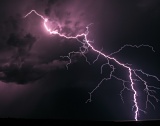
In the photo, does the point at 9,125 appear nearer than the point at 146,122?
Yes

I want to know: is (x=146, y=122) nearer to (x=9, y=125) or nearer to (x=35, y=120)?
(x=35, y=120)

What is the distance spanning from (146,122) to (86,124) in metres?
0.89

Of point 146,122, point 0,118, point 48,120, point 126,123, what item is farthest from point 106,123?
point 0,118

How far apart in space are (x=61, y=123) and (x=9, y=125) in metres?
0.72

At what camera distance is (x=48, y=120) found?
3.95 m

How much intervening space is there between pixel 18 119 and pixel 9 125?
14cm

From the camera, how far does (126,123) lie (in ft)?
13.2

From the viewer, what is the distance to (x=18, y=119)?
3.88 meters

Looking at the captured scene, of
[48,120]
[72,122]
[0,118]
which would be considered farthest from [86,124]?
[0,118]

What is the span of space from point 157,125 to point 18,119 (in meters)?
2.00

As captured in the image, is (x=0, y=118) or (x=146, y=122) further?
(x=146, y=122)

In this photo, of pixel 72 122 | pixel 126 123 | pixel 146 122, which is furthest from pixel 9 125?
pixel 146 122

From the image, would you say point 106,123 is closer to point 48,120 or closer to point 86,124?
point 86,124

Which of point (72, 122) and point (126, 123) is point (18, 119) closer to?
point (72, 122)
